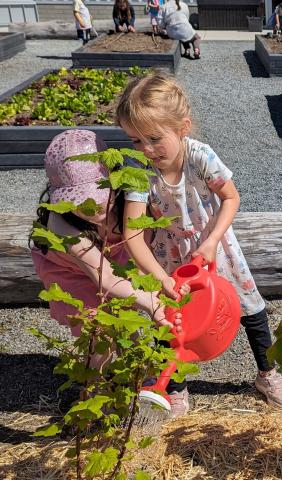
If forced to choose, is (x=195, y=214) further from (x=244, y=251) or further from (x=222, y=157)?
(x=222, y=157)

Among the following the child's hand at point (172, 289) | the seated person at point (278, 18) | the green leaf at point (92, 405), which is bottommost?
the seated person at point (278, 18)

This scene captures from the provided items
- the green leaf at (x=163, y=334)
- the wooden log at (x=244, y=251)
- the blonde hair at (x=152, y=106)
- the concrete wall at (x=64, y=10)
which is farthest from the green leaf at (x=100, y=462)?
the concrete wall at (x=64, y=10)

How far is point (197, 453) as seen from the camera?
6.99 feet

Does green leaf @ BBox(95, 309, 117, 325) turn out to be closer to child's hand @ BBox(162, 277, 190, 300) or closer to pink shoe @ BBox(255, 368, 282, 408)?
child's hand @ BBox(162, 277, 190, 300)

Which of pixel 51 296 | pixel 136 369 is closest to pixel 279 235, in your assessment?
pixel 136 369

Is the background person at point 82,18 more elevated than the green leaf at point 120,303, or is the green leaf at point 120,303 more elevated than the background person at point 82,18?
the green leaf at point 120,303

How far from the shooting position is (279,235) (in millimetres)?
3158

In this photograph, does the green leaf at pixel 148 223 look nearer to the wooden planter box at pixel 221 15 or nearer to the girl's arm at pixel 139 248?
the girl's arm at pixel 139 248

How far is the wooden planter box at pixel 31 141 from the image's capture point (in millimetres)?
5738

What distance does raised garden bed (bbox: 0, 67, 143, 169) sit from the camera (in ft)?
19.0

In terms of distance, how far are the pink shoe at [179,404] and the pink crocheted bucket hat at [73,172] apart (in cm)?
92

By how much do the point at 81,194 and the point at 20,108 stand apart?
5.14 meters

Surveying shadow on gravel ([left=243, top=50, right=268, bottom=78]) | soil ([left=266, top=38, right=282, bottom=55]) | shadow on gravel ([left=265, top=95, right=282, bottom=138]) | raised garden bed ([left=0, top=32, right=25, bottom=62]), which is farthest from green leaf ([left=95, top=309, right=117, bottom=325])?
raised garden bed ([left=0, top=32, right=25, bottom=62])

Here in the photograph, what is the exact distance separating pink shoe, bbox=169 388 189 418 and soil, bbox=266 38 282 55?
8.71 meters
